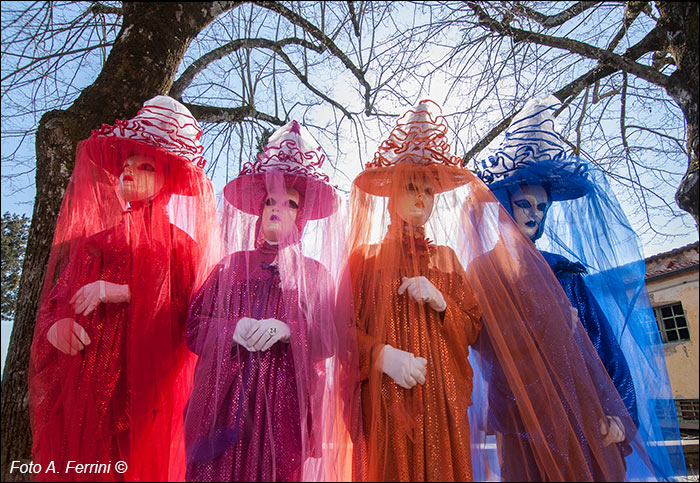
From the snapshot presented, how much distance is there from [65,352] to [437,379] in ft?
4.35

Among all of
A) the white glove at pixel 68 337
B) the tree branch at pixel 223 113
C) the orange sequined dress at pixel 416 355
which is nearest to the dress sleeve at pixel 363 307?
the orange sequined dress at pixel 416 355

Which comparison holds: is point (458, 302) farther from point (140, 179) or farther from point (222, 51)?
point (222, 51)

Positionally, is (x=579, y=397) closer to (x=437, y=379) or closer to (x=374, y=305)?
(x=437, y=379)

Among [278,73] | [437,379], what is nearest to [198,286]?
[437,379]

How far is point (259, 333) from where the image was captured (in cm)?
155

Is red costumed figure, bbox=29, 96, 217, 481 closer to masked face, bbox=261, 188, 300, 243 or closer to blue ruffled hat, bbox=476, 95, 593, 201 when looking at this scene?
masked face, bbox=261, 188, 300, 243

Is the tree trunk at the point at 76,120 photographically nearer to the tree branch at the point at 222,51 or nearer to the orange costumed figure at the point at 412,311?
the tree branch at the point at 222,51

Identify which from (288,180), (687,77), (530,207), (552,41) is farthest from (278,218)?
(552,41)

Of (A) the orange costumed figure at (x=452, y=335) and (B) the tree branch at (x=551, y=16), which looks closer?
(A) the orange costumed figure at (x=452, y=335)

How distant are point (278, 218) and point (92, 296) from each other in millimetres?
734

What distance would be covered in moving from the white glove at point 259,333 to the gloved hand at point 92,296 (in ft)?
1.67

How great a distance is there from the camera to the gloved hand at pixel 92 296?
1636mm

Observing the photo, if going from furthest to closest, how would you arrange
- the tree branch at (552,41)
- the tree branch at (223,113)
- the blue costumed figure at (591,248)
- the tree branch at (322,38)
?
the tree branch at (223,113) → the tree branch at (322,38) → the tree branch at (552,41) → the blue costumed figure at (591,248)

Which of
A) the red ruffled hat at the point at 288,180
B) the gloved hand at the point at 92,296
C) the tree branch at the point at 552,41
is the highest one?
the tree branch at the point at 552,41
